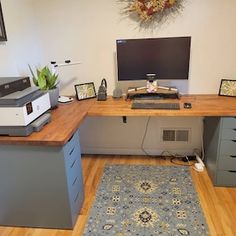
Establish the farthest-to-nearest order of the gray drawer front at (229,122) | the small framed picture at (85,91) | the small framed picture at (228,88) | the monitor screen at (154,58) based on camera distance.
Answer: the small framed picture at (85,91) < the small framed picture at (228,88) < the monitor screen at (154,58) < the gray drawer front at (229,122)

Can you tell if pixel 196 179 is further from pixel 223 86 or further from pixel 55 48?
pixel 55 48

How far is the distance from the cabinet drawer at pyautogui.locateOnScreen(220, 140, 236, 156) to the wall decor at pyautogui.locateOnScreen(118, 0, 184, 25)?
136cm

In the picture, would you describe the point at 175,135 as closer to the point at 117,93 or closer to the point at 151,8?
the point at 117,93

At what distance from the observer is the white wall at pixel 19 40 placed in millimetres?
2064

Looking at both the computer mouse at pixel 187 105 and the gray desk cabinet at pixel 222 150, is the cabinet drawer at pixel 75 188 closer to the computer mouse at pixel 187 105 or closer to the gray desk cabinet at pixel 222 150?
the computer mouse at pixel 187 105

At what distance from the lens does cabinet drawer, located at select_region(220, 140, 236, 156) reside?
6.92 ft

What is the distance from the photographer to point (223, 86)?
2447 mm

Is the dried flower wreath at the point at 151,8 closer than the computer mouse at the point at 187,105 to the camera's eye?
No

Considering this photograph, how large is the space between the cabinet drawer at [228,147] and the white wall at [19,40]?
6.63ft

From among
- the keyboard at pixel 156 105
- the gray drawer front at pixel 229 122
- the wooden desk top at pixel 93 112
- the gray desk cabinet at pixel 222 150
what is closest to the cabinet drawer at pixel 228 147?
the gray desk cabinet at pixel 222 150

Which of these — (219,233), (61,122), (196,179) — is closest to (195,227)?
(219,233)

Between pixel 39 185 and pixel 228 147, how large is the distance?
164cm

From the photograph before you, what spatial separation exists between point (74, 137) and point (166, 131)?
4.29 feet

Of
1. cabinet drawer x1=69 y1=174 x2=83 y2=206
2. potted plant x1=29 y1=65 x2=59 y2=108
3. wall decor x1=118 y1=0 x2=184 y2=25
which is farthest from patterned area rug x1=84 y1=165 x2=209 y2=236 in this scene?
Answer: wall decor x1=118 y1=0 x2=184 y2=25
